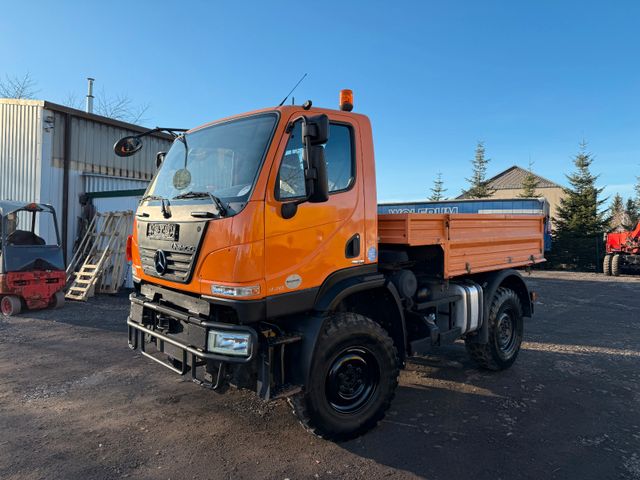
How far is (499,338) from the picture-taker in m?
5.64

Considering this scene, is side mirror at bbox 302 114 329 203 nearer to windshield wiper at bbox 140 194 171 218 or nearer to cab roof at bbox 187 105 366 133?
cab roof at bbox 187 105 366 133

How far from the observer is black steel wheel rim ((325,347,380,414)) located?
3.66 meters

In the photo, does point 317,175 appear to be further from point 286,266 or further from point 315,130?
point 286,266

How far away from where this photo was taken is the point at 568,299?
12453 mm

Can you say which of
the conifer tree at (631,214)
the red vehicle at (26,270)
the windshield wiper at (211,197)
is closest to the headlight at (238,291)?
the windshield wiper at (211,197)

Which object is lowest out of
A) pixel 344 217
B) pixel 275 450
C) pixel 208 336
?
pixel 275 450

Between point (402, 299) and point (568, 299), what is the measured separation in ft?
34.0

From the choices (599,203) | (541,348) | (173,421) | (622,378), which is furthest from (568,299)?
(599,203)

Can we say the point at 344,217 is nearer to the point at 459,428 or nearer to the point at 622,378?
the point at 459,428

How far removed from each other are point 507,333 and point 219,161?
4504mm

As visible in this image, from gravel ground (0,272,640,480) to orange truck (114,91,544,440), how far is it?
0.44m

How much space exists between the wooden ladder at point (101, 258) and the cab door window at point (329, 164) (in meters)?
8.77

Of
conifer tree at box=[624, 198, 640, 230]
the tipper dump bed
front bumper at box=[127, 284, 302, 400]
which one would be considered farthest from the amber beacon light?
conifer tree at box=[624, 198, 640, 230]

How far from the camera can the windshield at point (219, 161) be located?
3.40 metres
